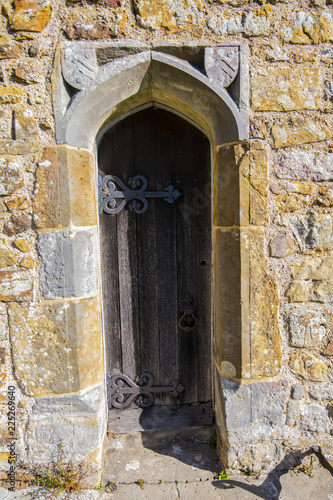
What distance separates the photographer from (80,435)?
1.80 m

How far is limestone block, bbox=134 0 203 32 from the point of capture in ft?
5.45

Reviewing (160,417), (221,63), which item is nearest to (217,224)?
(221,63)

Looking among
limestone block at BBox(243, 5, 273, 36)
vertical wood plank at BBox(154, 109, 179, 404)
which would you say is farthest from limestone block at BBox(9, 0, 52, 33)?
limestone block at BBox(243, 5, 273, 36)

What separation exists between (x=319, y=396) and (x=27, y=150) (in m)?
2.12

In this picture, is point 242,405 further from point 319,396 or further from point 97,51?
point 97,51

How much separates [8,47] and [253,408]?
91.7 inches

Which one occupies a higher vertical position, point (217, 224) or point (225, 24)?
point (225, 24)

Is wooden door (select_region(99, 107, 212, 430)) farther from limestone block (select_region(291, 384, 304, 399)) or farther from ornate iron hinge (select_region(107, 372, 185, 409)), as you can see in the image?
limestone block (select_region(291, 384, 304, 399))

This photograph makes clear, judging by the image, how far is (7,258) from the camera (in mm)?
1720

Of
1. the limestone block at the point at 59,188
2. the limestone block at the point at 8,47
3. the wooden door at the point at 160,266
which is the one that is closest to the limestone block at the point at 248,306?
the wooden door at the point at 160,266

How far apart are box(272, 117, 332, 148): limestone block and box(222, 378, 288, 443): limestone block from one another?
1.34 m

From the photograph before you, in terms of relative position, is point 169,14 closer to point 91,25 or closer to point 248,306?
point 91,25

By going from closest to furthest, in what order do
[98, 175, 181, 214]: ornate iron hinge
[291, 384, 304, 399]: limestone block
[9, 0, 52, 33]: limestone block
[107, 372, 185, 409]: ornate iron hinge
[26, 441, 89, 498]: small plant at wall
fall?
[9, 0, 52, 33]: limestone block
[26, 441, 89, 498]: small plant at wall
[291, 384, 304, 399]: limestone block
[98, 175, 181, 214]: ornate iron hinge
[107, 372, 185, 409]: ornate iron hinge

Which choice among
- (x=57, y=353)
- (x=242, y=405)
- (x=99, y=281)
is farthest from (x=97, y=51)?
(x=242, y=405)
